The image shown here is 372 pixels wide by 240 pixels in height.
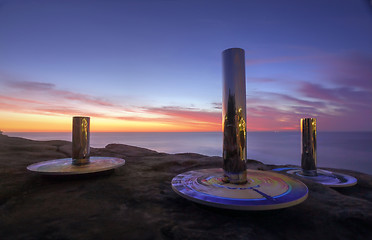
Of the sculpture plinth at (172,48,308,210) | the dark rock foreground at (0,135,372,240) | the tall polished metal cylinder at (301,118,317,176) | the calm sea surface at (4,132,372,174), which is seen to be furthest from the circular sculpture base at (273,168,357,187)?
the calm sea surface at (4,132,372,174)

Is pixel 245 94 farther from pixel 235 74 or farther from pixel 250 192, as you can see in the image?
pixel 250 192

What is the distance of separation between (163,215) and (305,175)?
187 inches

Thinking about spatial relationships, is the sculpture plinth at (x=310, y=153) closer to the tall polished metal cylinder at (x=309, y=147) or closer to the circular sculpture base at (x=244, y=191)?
the tall polished metal cylinder at (x=309, y=147)

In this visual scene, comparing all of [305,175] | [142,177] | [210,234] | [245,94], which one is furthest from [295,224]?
[305,175]

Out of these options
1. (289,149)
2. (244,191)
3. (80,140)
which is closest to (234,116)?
(244,191)

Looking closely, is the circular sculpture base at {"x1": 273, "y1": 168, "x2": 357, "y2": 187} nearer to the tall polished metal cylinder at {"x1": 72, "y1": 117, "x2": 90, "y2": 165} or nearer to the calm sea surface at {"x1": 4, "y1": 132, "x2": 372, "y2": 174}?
the tall polished metal cylinder at {"x1": 72, "y1": 117, "x2": 90, "y2": 165}

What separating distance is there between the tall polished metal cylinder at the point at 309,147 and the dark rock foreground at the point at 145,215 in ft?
5.73

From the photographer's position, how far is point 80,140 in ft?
17.1

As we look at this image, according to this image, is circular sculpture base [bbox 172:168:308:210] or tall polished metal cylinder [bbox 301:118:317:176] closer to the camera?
circular sculpture base [bbox 172:168:308:210]

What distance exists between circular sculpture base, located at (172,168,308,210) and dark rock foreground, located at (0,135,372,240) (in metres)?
0.24

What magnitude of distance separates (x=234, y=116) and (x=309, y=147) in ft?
11.8

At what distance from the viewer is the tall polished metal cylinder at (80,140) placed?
5047 mm

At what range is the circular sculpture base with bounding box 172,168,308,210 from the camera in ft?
7.99

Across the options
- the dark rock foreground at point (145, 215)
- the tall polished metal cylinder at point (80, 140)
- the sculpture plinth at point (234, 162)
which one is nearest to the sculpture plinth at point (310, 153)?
the dark rock foreground at point (145, 215)
